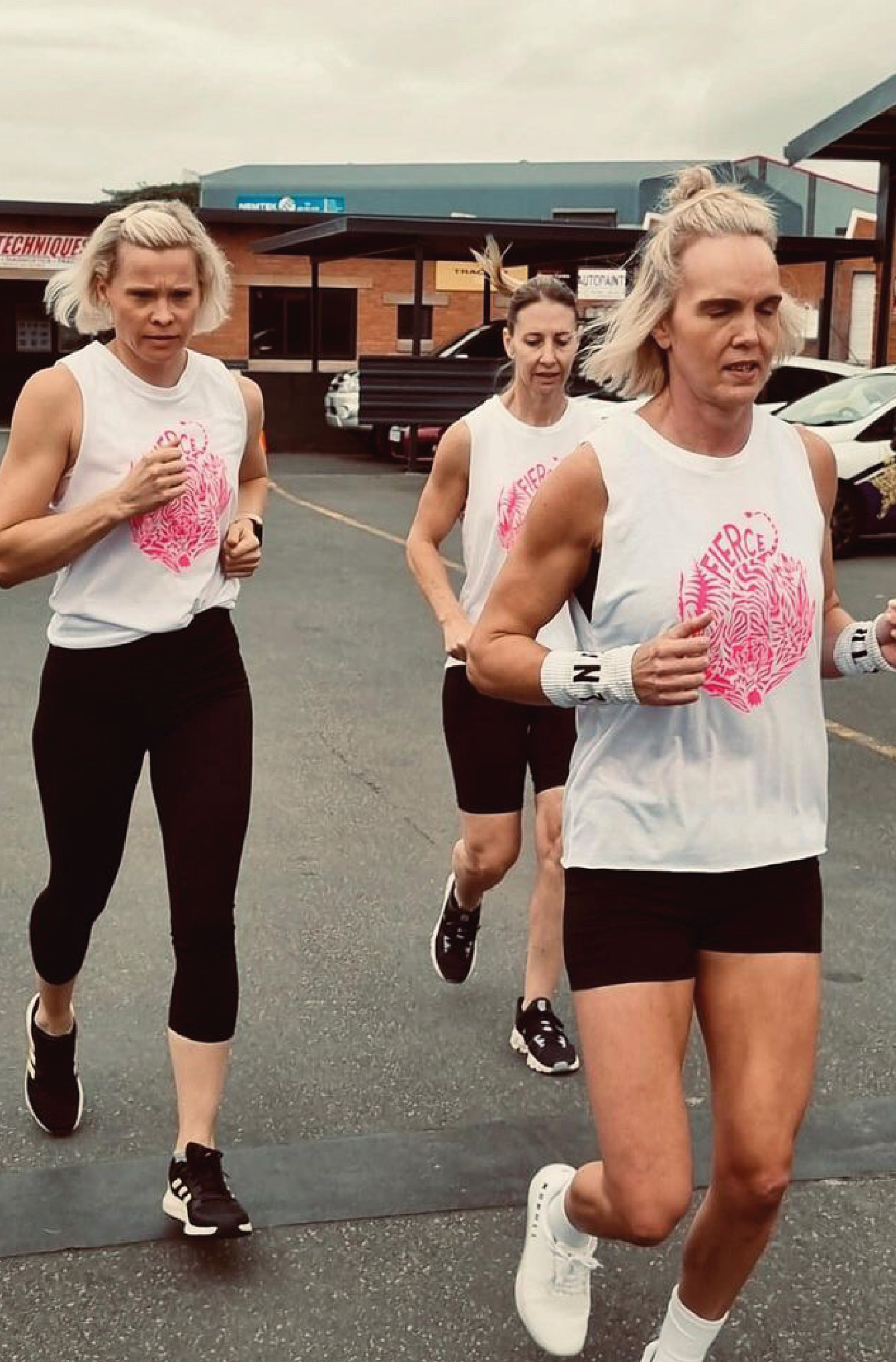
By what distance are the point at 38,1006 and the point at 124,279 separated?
5.59 feet

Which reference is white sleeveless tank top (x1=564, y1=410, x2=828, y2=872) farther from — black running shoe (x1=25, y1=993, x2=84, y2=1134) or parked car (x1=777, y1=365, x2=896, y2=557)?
parked car (x1=777, y1=365, x2=896, y2=557)

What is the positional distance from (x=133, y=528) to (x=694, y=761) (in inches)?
55.7

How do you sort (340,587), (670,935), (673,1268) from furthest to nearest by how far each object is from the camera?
(340,587) < (673,1268) < (670,935)

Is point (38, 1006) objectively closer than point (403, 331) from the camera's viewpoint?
Yes

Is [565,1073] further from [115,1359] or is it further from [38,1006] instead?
[115,1359]

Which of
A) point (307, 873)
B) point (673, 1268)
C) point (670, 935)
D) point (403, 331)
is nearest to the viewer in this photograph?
point (670, 935)

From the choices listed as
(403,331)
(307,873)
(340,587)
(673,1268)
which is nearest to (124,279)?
(673,1268)

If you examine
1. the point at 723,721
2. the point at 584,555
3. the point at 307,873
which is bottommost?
the point at 307,873

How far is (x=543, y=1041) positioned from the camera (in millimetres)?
4492

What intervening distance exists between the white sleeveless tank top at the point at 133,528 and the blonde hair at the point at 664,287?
1.01 m

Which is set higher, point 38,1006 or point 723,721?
point 723,721

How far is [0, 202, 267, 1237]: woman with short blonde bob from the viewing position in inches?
141

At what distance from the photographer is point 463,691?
4.75 m

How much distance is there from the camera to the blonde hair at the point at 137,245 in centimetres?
367
